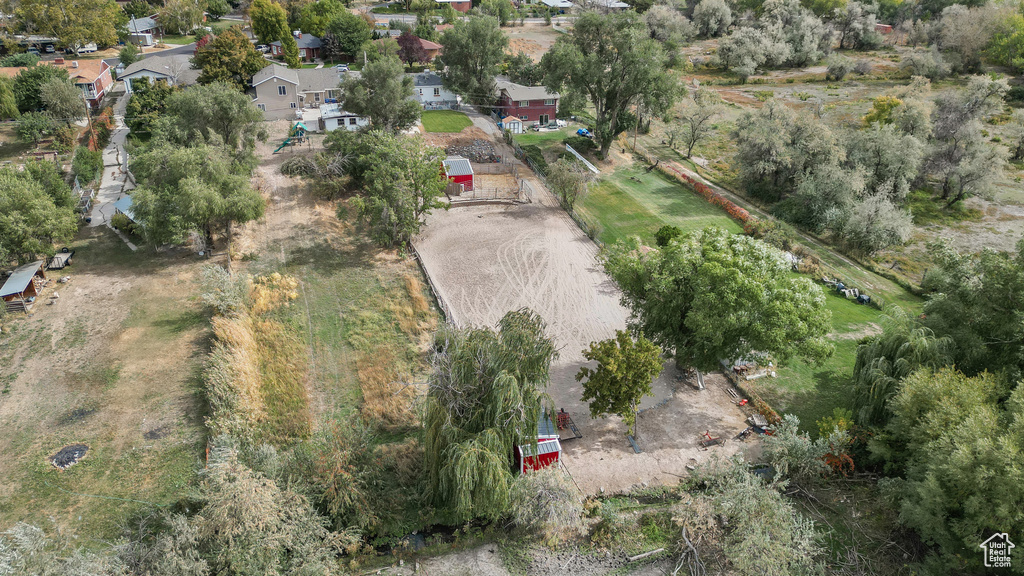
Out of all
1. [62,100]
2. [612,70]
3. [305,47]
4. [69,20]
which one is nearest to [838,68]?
[612,70]

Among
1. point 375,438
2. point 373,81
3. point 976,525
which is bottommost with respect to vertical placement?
point 375,438

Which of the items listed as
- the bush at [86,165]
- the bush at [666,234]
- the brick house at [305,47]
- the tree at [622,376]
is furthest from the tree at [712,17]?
the tree at [622,376]

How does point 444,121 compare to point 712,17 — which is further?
point 712,17

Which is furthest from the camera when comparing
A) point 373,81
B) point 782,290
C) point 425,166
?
point 373,81

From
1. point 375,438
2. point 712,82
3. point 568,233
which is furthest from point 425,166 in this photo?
point 712,82

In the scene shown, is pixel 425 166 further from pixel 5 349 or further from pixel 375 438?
pixel 5 349

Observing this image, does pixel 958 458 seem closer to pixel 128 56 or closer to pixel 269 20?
pixel 128 56

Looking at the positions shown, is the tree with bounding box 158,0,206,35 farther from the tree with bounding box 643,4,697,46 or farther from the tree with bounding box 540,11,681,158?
the tree with bounding box 643,4,697,46
